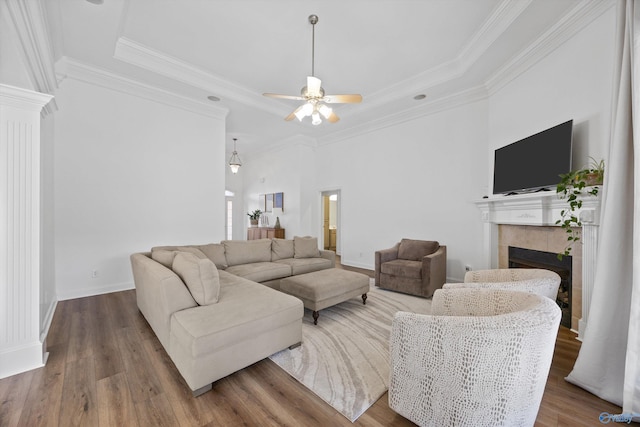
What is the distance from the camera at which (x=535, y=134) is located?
3.06 meters

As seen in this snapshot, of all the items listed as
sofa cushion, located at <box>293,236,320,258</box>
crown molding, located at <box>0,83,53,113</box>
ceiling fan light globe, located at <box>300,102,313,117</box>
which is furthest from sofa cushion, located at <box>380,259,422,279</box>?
crown molding, located at <box>0,83,53,113</box>

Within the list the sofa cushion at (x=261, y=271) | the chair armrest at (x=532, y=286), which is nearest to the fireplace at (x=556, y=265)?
the chair armrest at (x=532, y=286)

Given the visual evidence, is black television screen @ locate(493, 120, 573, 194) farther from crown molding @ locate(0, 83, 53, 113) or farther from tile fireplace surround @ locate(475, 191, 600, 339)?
crown molding @ locate(0, 83, 53, 113)

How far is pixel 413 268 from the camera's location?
385cm

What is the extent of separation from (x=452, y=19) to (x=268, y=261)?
13.0 feet

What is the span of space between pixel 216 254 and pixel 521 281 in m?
3.50

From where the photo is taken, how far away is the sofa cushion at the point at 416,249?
4.37 meters

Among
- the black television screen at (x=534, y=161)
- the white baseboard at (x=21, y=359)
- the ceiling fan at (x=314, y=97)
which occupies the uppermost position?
the ceiling fan at (x=314, y=97)

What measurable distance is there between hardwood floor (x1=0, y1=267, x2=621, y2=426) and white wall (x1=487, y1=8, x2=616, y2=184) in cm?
192

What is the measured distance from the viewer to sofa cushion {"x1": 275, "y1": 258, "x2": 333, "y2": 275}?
401 centimetres

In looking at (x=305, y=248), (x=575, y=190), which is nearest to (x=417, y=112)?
(x=575, y=190)

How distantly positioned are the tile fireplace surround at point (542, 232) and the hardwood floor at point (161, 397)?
1.87 feet

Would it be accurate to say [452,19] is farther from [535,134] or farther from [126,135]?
[126,135]

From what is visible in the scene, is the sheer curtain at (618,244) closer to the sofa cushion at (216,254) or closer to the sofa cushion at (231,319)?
the sofa cushion at (231,319)
